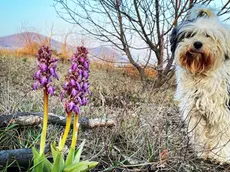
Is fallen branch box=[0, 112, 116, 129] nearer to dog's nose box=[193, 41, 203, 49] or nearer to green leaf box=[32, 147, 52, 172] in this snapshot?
dog's nose box=[193, 41, 203, 49]

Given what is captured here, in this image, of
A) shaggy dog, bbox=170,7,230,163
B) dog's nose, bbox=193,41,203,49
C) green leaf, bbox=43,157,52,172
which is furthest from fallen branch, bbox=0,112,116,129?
green leaf, bbox=43,157,52,172

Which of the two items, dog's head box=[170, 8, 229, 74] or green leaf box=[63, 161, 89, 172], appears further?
dog's head box=[170, 8, 229, 74]

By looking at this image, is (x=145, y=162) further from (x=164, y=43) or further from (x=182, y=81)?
Answer: (x=164, y=43)

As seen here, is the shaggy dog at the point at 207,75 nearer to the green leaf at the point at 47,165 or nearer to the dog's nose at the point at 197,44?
the dog's nose at the point at 197,44

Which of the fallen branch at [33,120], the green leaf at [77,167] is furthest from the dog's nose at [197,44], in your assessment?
the green leaf at [77,167]

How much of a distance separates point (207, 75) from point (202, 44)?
39cm

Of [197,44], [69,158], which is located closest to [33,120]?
[69,158]

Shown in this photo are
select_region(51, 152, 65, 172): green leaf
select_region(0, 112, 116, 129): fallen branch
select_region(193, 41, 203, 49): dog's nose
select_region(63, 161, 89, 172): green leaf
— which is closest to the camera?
select_region(51, 152, 65, 172): green leaf

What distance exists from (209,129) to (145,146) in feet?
3.86

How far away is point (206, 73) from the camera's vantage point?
4137 millimetres

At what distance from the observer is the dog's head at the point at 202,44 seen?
3967 millimetres

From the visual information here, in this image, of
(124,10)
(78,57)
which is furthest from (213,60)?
(124,10)

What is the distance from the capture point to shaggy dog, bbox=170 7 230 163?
13.1 feet

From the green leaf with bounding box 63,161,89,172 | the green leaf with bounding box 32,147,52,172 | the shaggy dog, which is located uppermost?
the shaggy dog
